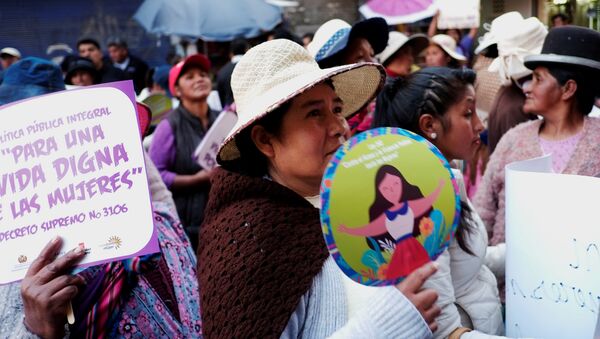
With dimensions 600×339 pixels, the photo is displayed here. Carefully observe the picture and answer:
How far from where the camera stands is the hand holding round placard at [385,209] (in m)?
1.38

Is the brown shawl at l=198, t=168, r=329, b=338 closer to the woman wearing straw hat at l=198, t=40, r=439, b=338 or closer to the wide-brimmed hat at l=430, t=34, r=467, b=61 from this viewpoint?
the woman wearing straw hat at l=198, t=40, r=439, b=338

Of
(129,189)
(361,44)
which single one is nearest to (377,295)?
(129,189)

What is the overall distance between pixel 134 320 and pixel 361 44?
2.22m

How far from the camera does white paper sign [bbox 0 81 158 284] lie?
1.74 metres

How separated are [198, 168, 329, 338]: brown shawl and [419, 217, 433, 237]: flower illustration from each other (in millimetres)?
368

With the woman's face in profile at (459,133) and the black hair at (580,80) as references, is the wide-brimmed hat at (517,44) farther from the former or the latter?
the woman's face in profile at (459,133)

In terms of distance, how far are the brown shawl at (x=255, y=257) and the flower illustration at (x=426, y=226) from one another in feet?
1.21

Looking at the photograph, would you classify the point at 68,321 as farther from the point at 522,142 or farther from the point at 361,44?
the point at 361,44

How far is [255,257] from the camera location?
5.44 ft

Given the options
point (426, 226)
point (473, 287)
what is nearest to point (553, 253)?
point (473, 287)

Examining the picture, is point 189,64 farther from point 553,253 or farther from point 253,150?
point 553,253

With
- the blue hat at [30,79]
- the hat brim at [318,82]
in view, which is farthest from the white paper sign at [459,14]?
the blue hat at [30,79]

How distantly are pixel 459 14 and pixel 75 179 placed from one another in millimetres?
6319

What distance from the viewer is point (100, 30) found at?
1441cm
